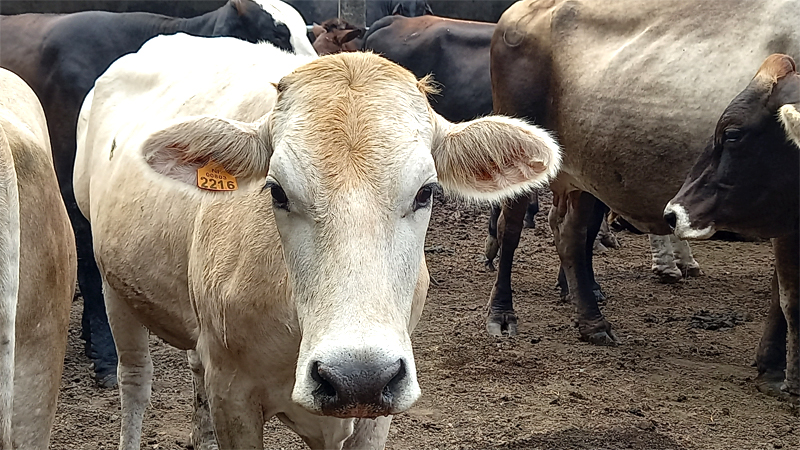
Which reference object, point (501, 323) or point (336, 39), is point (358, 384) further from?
point (336, 39)

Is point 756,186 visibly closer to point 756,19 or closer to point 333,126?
point 756,19

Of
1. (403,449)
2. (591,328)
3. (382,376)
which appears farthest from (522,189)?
(591,328)

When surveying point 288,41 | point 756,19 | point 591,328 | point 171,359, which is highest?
point 756,19

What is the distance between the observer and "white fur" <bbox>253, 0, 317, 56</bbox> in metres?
5.87

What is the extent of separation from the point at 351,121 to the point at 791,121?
2.24 m

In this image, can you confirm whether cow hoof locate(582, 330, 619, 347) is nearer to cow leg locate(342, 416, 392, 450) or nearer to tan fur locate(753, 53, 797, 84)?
tan fur locate(753, 53, 797, 84)

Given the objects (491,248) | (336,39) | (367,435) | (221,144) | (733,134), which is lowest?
(491,248)

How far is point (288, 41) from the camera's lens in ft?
19.5

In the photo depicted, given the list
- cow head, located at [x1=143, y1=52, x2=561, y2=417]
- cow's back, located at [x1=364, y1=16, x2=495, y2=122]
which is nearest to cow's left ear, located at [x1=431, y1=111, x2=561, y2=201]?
cow head, located at [x1=143, y1=52, x2=561, y2=417]

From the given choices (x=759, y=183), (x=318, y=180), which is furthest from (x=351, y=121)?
(x=759, y=183)

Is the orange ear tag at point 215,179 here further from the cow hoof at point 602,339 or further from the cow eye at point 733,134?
the cow hoof at point 602,339

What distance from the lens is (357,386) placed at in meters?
1.88

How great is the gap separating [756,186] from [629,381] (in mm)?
1264

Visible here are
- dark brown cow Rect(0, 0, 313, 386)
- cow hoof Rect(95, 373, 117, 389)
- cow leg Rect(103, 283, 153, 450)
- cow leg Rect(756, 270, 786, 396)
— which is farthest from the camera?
dark brown cow Rect(0, 0, 313, 386)
